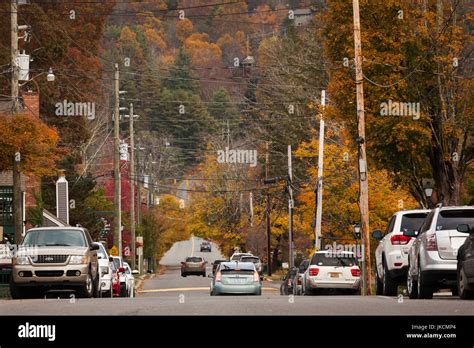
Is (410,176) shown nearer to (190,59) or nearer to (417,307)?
(417,307)

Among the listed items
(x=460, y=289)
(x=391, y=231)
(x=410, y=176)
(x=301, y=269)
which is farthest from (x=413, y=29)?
(x=460, y=289)

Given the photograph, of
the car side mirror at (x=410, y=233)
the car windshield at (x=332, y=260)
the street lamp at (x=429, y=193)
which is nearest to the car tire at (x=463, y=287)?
the car side mirror at (x=410, y=233)

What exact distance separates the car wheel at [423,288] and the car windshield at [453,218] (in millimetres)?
1072

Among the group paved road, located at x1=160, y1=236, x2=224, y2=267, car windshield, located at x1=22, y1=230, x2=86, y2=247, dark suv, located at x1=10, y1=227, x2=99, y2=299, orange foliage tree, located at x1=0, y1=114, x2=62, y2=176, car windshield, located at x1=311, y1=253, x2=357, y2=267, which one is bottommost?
paved road, located at x1=160, y1=236, x2=224, y2=267

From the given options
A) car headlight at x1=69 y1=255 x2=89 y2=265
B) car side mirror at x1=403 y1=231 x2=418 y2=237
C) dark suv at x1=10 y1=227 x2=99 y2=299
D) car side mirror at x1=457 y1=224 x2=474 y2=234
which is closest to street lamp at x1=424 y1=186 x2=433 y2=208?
car side mirror at x1=403 y1=231 x2=418 y2=237

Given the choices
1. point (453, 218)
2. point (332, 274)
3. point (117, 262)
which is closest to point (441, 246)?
point (453, 218)

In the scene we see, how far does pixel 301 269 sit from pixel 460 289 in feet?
68.2

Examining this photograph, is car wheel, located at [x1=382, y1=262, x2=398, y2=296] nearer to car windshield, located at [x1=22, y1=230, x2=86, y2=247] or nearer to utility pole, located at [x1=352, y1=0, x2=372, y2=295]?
car windshield, located at [x1=22, y1=230, x2=86, y2=247]

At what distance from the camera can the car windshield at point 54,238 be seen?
2816cm

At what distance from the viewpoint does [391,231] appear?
27.5 metres

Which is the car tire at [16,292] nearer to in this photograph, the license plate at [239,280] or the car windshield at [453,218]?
the license plate at [239,280]

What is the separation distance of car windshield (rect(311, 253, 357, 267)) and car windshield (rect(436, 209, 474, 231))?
14254 millimetres

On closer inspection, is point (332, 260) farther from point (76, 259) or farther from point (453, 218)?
point (453, 218)

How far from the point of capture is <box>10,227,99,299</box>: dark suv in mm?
27594
